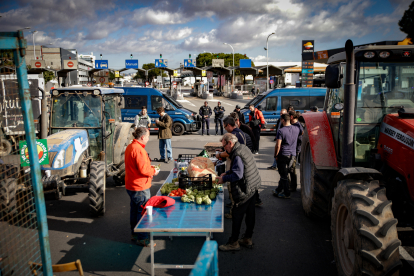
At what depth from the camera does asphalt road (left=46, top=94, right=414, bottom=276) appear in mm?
4312

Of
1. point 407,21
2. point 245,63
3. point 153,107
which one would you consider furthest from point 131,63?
point 407,21

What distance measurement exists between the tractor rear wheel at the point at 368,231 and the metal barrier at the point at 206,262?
68.9 inches

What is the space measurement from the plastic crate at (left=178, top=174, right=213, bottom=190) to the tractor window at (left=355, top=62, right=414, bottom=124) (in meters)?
2.32

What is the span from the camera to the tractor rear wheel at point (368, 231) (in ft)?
9.50

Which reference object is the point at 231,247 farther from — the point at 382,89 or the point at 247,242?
the point at 382,89

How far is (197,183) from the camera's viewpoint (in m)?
4.96

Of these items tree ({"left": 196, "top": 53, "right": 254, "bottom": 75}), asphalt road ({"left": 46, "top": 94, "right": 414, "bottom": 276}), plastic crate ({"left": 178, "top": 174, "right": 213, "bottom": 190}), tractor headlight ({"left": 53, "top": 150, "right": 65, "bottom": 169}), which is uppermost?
tree ({"left": 196, "top": 53, "right": 254, "bottom": 75})

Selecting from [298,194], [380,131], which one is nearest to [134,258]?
[380,131]

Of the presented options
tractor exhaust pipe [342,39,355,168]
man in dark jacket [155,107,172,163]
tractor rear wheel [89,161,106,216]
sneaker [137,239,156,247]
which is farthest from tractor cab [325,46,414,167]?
man in dark jacket [155,107,172,163]

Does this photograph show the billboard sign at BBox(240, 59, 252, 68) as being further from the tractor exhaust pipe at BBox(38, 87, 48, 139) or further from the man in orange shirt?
the man in orange shirt

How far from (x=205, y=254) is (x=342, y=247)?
2.53 metres

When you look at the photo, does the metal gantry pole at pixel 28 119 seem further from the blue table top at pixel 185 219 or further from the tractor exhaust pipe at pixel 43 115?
the tractor exhaust pipe at pixel 43 115

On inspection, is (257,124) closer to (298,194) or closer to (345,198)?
(298,194)

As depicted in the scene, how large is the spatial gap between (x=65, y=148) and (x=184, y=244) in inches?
112
